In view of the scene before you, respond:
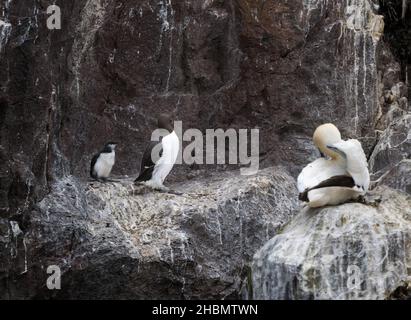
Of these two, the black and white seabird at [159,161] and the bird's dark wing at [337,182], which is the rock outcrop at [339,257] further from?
the black and white seabird at [159,161]

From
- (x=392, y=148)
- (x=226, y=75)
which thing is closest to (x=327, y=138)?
(x=392, y=148)

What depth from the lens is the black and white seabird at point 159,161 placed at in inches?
502

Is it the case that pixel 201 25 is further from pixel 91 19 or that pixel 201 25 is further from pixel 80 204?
pixel 80 204

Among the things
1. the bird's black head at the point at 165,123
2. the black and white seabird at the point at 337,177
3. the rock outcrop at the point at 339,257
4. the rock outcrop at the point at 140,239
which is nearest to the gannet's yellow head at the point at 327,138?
the black and white seabird at the point at 337,177

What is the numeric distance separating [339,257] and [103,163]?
14.4 feet

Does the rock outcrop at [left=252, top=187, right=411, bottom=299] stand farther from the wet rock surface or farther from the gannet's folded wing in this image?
the wet rock surface

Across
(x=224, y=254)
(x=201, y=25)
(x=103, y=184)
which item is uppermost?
(x=201, y=25)

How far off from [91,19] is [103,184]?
2296mm

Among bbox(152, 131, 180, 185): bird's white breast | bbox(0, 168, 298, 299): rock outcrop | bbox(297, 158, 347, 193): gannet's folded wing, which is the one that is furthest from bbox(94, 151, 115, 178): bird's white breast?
bbox(297, 158, 347, 193): gannet's folded wing

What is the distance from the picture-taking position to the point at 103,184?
12.6 meters

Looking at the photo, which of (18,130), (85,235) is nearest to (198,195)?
(85,235)

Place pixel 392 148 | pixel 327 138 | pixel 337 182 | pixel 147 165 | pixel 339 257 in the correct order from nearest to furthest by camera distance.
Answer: pixel 339 257 → pixel 337 182 → pixel 327 138 → pixel 392 148 → pixel 147 165

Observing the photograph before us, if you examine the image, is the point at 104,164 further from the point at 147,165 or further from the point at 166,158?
the point at 166,158

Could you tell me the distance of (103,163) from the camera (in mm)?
12805
